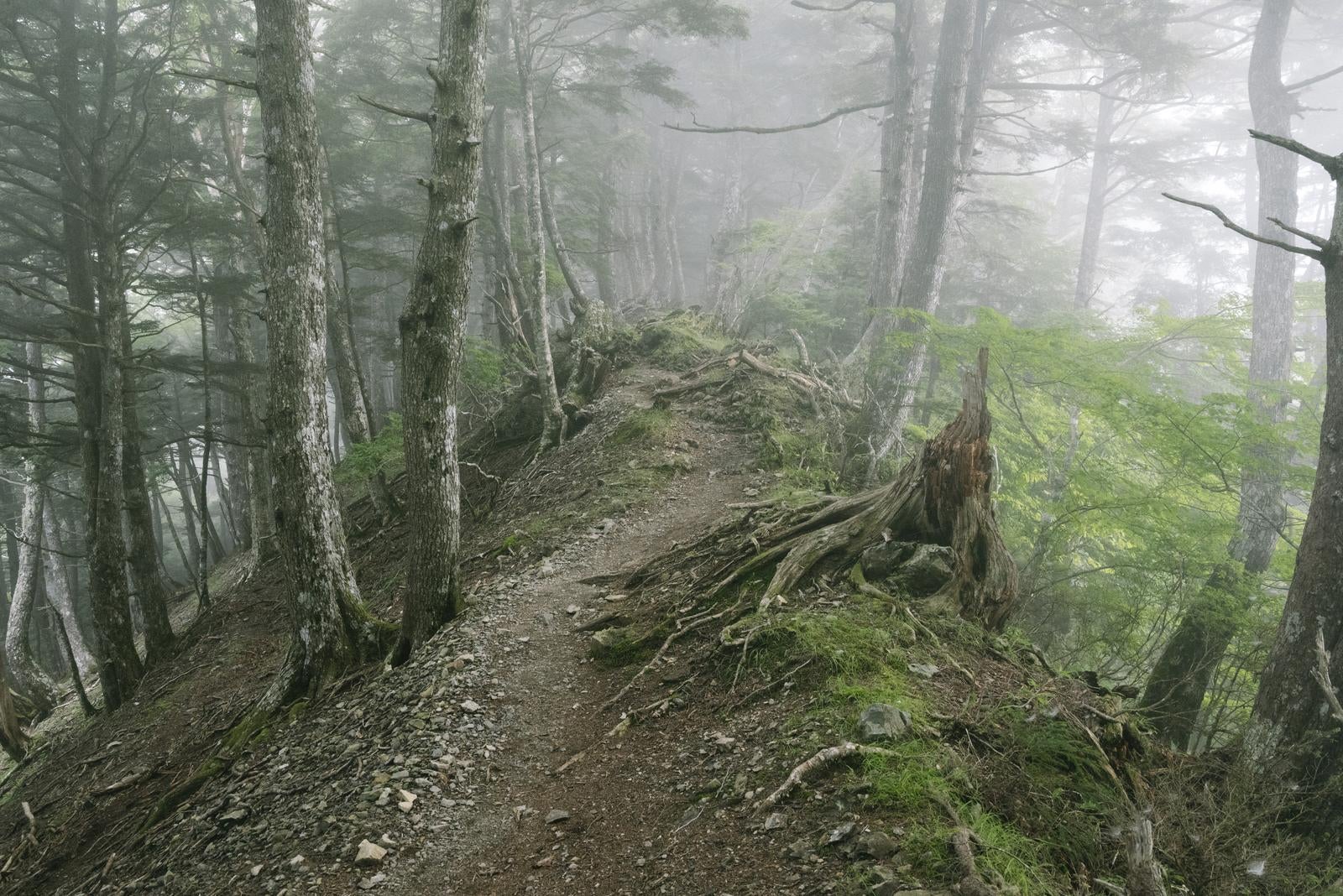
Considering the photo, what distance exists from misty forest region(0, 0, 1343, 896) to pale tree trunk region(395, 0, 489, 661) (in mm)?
35

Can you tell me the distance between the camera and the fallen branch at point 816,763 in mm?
3508

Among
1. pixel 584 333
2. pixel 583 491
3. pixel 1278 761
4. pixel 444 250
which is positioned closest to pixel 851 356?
pixel 584 333

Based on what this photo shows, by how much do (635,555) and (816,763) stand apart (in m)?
4.00

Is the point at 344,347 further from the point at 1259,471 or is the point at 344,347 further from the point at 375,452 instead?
the point at 1259,471

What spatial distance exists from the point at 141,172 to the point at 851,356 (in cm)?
1152

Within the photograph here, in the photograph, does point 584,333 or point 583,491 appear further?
point 584,333

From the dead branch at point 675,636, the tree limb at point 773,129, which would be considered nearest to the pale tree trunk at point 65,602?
the dead branch at point 675,636

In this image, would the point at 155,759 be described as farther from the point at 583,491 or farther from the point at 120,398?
the point at 583,491

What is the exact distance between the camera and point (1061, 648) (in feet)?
25.4

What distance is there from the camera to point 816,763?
11.8 ft

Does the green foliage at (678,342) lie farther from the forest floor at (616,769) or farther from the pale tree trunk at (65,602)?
the pale tree trunk at (65,602)

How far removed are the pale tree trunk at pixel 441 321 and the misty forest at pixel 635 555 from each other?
1.4 inches

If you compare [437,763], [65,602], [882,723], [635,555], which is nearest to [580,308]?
[635,555]

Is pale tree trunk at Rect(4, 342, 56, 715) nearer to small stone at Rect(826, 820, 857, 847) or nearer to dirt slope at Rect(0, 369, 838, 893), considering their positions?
dirt slope at Rect(0, 369, 838, 893)
